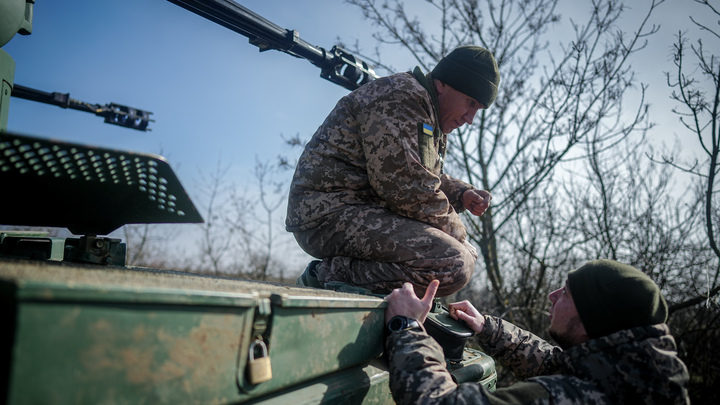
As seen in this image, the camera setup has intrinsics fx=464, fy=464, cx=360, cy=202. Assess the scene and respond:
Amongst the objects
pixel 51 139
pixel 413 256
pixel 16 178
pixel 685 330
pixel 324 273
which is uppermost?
pixel 51 139

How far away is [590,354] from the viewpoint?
1.76m

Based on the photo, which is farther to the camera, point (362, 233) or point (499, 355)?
point (362, 233)

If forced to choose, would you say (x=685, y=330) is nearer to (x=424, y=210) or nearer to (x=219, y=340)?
(x=424, y=210)

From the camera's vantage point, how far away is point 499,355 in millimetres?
2414

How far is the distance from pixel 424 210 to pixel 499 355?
2.82 feet

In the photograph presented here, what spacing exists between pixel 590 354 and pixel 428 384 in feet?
2.20

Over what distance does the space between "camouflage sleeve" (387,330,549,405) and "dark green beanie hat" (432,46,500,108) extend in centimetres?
188

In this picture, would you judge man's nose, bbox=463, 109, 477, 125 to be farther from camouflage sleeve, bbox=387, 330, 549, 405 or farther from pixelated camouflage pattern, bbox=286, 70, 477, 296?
camouflage sleeve, bbox=387, 330, 549, 405

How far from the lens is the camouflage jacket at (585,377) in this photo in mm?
1563

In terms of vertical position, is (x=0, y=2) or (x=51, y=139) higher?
(x=0, y=2)

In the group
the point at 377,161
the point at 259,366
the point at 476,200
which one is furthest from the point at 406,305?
the point at 476,200

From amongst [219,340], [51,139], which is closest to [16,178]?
[51,139]

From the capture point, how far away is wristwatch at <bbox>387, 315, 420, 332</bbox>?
177 cm

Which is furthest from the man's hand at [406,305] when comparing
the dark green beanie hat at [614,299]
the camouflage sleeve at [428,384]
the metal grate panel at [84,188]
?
the metal grate panel at [84,188]
